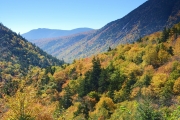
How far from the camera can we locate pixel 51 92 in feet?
407

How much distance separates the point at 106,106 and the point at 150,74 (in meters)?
22.0

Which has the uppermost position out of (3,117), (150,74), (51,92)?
(3,117)

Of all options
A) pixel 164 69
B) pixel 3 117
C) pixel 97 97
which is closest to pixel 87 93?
pixel 97 97

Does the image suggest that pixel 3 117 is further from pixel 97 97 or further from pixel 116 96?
pixel 97 97

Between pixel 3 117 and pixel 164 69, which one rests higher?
pixel 3 117

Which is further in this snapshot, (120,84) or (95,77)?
(95,77)

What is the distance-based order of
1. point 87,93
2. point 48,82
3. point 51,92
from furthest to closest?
point 48,82, point 51,92, point 87,93

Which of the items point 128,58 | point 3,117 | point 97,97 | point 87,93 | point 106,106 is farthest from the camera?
point 128,58

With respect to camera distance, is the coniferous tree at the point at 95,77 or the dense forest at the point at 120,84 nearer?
the dense forest at the point at 120,84

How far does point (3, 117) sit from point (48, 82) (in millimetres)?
117744

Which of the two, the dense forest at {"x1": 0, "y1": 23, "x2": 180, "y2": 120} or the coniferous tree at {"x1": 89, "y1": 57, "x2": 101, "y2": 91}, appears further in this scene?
the coniferous tree at {"x1": 89, "y1": 57, "x2": 101, "y2": 91}

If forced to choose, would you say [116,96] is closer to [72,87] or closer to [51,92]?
[72,87]

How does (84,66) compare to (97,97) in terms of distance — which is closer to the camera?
(97,97)

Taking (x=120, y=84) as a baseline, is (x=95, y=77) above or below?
above
